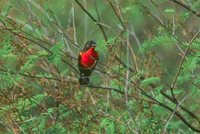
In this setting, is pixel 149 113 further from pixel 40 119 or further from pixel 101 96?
pixel 101 96

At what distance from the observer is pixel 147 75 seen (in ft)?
17.8

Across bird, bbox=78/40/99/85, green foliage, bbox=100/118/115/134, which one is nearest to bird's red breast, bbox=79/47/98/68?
bird, bbox=78/40/99/85

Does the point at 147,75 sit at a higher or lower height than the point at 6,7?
lower

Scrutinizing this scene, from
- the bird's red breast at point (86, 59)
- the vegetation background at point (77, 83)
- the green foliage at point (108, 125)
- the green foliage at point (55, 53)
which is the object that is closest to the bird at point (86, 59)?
the bird's red breast at point (86, 59)

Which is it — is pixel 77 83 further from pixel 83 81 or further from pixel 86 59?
pixel 86 59

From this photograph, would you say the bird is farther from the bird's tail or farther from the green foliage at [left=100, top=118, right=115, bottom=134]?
the green foliage at [left=100, top=118, right=115, bottom=134]

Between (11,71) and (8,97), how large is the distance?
21 centimetres

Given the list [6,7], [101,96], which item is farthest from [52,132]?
[101,96]

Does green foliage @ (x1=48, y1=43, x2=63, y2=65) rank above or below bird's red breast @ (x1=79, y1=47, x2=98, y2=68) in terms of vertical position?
above

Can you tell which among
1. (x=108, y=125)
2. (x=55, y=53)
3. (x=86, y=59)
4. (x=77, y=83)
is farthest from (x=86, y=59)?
(x=55, y=53)

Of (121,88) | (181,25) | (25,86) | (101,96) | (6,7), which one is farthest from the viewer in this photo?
(101,96)

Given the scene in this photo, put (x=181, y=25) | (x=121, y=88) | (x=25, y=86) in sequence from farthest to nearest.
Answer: (x=181, y=25), (x=121, y=88), (x=25, y=86)

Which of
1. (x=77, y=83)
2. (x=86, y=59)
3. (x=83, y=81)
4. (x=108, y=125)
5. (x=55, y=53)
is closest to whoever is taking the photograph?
(x=55, y=53)

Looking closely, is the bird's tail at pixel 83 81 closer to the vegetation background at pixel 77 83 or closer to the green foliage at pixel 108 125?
the vegetation background at pixel 77 83
